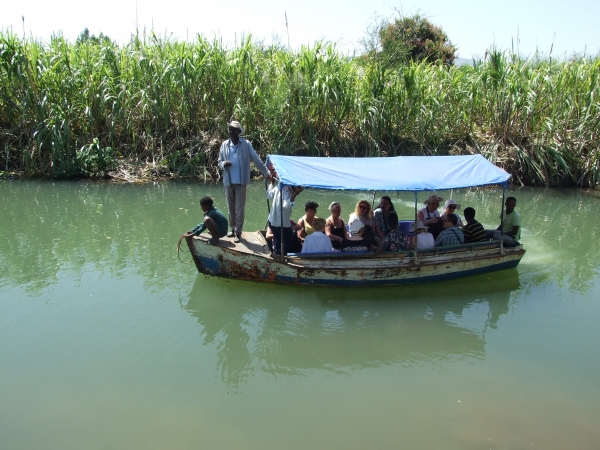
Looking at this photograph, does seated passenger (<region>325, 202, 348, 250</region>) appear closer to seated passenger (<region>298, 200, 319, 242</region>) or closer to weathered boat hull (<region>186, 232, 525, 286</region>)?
seated passenger (<region>298, 200, 319, 242</region>)

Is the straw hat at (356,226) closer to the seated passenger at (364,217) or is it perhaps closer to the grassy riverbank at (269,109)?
the seated passenger at (364,217)

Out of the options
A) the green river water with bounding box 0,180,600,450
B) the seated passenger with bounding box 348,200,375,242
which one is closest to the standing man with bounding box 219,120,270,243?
the green river water with bounding box 0,180,600,450

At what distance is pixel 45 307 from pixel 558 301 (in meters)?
6.52

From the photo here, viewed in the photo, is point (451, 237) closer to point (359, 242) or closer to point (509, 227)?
point (509, 227)

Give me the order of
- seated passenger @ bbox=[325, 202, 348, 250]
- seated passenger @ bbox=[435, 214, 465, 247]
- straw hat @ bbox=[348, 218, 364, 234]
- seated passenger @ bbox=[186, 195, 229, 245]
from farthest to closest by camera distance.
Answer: straw hat @ bbox=[348, 218, 364, 234] → seated passenger @ bbox=[435, 214, 465, 247] → seated passenger @ bbox=[325, 202, 348, 250] → seated passenger @ bbox=[186, 195, 229, 245]

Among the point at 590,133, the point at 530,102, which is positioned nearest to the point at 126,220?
the point at 530,102

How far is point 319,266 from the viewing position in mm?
6754

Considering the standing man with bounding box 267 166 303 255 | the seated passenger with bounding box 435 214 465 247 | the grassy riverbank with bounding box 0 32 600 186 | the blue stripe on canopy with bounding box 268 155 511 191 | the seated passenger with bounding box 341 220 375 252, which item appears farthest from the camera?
the grassy riverbank with bounding box 0 32 600 186

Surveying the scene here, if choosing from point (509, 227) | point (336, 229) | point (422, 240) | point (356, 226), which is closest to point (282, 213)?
point (336, 229)

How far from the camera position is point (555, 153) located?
45.4ft

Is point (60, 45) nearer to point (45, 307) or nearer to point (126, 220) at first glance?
point (126, 220)

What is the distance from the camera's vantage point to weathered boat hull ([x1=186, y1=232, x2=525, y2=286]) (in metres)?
6.77

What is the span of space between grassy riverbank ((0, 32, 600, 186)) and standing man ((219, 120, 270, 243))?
6.65 m

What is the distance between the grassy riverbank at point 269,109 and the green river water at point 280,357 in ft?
18.5
